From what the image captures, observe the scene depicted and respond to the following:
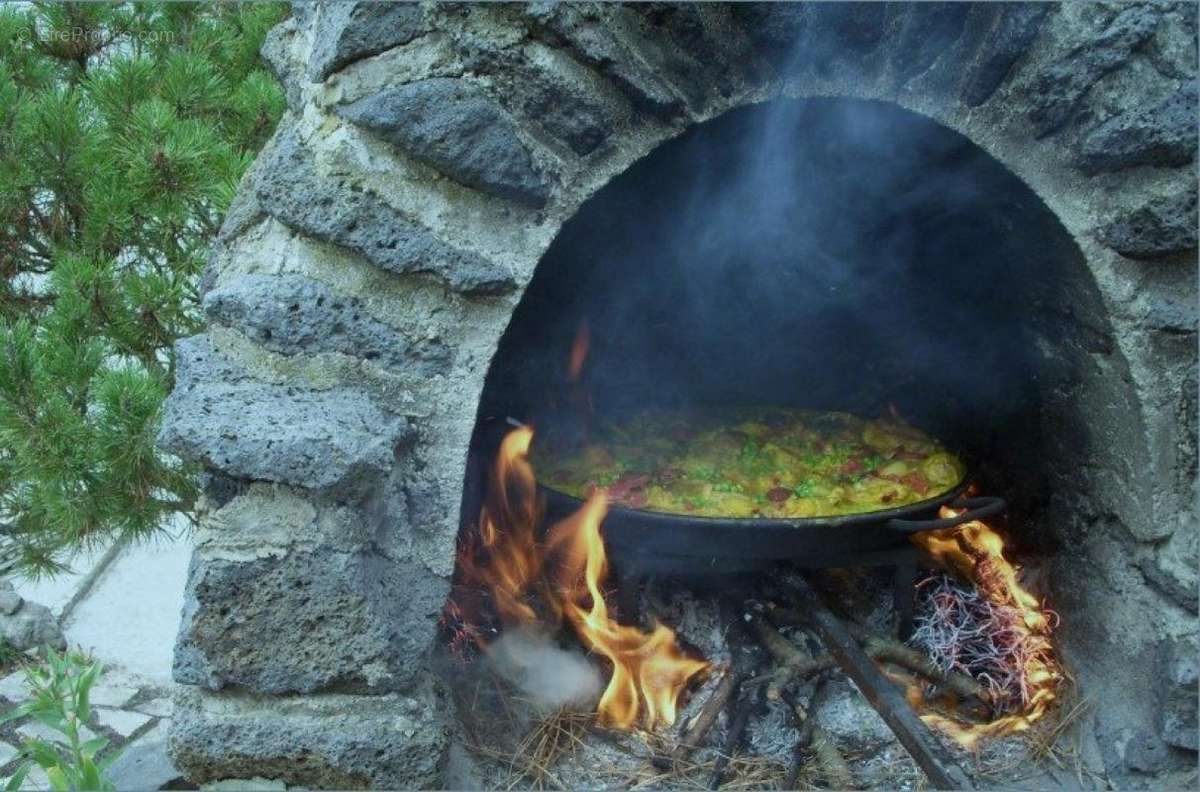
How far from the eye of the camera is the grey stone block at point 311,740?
1975 millimetres

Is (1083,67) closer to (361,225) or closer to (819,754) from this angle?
(361,225)

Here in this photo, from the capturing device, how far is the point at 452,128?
1.91m

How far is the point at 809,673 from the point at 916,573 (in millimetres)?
394

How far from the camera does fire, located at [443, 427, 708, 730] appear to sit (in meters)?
2.50

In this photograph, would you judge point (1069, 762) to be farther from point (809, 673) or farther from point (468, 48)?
point (468, 48)

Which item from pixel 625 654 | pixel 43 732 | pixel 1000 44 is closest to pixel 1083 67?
pixel 1000 44

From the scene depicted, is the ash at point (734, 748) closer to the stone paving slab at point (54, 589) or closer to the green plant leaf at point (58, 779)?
the green plant leaf at point (58, 779)

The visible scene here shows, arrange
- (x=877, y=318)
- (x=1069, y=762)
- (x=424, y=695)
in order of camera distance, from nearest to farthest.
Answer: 1. (x=424, y=695)
2. (x=1069, y=762)
3. (x=877, y=318)

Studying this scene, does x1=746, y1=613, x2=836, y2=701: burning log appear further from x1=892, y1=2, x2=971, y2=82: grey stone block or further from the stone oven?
x1=892, y1=2, x2=971, y2=82: grey stone block

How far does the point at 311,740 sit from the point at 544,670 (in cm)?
70

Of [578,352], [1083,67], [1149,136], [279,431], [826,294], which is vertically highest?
[1083,67]

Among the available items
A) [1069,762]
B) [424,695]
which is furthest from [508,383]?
[1069,762]

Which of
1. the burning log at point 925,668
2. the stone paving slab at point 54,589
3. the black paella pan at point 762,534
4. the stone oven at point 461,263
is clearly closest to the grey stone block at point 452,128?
the stone oven at point 461,263

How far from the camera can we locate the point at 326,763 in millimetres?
1981
